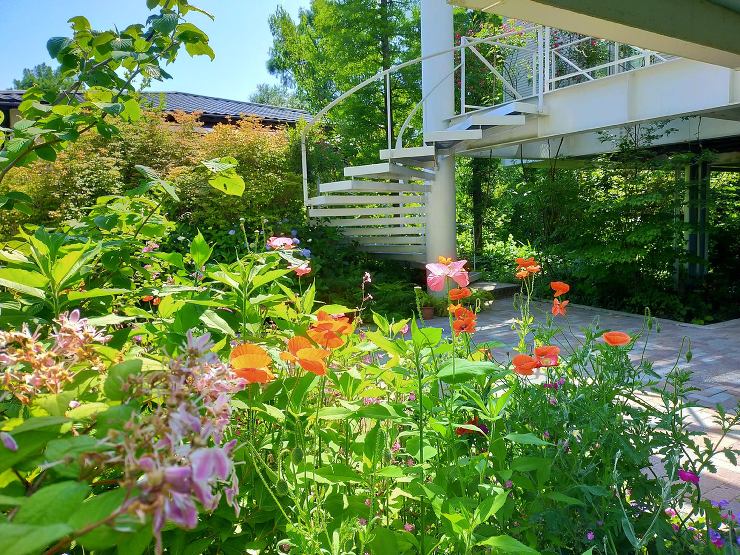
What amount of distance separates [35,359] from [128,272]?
0.77 meters

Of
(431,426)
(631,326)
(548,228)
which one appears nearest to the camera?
(431,426)

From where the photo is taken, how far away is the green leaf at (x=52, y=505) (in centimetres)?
36

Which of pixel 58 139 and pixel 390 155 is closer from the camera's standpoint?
pixel 58 139

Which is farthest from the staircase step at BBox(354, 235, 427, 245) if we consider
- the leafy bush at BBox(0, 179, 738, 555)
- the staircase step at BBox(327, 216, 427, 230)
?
the leafy bush at BBox(0, 179, 738, 555)

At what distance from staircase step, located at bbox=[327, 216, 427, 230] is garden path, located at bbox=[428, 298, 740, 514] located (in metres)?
1.46

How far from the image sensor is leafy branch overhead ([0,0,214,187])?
1191 mm

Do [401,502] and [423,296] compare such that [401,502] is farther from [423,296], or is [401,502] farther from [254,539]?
[423,296]

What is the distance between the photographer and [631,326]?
5.93 meters

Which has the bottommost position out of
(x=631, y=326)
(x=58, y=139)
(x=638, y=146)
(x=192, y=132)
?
(x=631, y=326)

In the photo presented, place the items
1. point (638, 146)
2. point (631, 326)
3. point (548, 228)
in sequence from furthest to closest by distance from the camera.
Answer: point (548, 228), point (638, 146), point (631, 326)

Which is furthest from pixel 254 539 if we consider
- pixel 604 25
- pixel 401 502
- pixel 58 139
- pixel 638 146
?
pixel 638 146

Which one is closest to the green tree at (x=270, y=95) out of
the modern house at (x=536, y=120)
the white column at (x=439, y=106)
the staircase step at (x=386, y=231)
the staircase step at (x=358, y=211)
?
the modern house at (x=536, y=120)

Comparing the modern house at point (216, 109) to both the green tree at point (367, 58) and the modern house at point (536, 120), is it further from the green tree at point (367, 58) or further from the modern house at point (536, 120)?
the modern house at point (536, 120)

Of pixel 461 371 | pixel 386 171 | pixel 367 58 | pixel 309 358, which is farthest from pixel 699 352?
pixel 367 58
